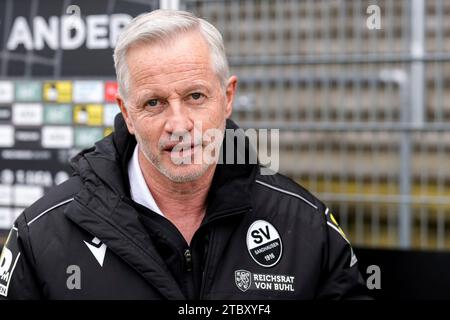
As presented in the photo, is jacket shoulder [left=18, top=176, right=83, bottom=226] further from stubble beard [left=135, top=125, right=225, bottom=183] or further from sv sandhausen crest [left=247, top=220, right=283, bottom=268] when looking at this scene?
sv sandhausen crest [left=247, top=220, right=283, bottom=268]

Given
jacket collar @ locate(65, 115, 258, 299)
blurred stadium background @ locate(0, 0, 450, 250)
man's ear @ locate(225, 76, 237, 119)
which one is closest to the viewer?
jacket collar @ locate(65, 115, 258, 299)

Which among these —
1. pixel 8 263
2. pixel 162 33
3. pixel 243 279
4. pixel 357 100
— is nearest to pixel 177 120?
pixel 162 33

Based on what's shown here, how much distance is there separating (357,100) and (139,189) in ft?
8.66

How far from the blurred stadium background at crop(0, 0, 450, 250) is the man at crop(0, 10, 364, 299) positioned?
7.63 ft

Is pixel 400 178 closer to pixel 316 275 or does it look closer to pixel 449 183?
pixel 449 183

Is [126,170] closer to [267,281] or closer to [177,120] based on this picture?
[177,120]

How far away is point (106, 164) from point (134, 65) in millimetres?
304

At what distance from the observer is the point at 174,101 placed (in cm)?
196

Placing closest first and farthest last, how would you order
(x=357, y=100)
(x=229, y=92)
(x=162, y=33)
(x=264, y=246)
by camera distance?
(x=162, y=33)
(x=264, y=246)
(x=229, y=92)
(x=357, y=100)

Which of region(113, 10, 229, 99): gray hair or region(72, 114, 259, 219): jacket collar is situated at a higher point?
region(113, 10, 229, 99): gray hair

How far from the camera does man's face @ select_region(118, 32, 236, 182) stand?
1.94m

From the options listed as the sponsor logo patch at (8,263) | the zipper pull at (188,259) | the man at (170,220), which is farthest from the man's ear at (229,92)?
the sponsor logo patch at (8,263)

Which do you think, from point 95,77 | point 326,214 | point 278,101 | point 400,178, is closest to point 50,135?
point 95,77

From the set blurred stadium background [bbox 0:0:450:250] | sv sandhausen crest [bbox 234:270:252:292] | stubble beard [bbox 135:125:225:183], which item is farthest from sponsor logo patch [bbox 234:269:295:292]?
blurred stadium background [bbox 0:0:450:250]
